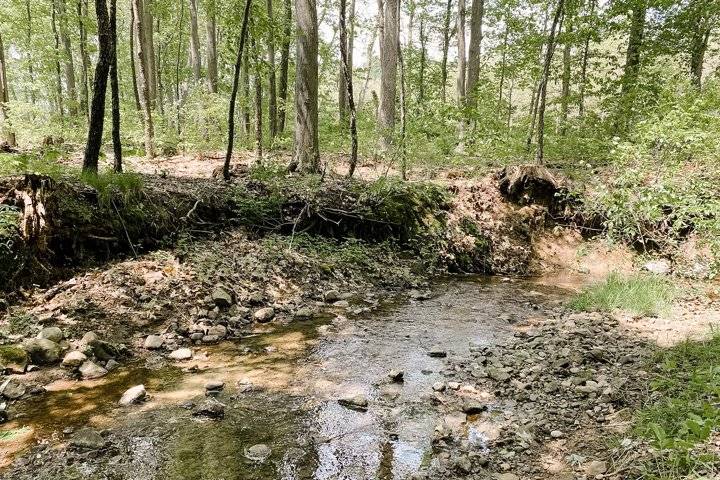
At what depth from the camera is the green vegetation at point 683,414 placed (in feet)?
7.70

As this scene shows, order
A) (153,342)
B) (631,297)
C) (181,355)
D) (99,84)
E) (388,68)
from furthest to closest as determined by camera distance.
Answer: (388,68), (99,84), (631,297), (153,342), (181,355)

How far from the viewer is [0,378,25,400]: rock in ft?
12.6

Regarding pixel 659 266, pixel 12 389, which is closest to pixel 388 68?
pixel 659 266

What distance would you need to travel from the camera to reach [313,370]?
4691 mm

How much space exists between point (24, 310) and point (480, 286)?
6.74 metres

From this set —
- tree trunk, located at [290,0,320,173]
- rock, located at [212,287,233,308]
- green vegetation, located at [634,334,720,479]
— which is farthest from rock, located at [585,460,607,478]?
tree trunk, located at [290,0,320,173]

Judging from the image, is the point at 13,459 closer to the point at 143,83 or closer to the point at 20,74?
the point at 143,83

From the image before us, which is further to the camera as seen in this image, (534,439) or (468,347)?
(468,347)

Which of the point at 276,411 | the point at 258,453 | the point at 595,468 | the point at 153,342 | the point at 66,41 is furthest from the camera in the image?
the point at 66,41

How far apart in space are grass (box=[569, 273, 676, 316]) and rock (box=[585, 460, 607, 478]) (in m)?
3.83

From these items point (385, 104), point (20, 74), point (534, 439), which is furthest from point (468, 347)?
point (20, 74)

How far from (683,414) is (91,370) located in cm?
487

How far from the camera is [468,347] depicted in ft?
17.5

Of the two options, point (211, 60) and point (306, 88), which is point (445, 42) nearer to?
point (211, 60)
